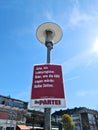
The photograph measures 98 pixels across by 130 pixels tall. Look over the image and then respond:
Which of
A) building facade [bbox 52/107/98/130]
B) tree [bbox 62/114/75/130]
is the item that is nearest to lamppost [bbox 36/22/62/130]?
tree [bbox 62/114/75/130]

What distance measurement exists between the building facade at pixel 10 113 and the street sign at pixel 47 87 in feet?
106

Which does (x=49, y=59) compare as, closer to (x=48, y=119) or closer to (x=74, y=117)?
(x=48, y=119)

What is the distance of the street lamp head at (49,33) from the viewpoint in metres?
6.69

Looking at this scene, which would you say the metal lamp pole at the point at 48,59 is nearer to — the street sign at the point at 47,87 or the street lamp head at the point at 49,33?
the street lamp head at the point at 49,33

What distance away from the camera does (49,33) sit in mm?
6805

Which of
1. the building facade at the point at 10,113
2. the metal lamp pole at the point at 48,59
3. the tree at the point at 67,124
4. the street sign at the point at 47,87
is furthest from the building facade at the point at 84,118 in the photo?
the street sign at the point at 47,87

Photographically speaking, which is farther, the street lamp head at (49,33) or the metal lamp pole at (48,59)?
the street lamp head at (49,33)

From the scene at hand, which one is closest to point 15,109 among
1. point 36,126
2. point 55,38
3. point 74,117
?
point 36,126

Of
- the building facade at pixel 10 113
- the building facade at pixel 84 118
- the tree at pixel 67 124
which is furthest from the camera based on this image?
the building facade at pixel 84 118

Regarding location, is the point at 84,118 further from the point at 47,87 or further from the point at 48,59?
the point at 47,87

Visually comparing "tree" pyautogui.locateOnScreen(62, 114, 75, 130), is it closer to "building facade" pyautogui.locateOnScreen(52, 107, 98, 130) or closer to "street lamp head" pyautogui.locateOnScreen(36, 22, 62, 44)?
"building facade" pyautogui.locateOnScreen(52, 107, 98, 130)

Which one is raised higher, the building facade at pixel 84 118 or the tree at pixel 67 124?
the building facade at pixel 84 118

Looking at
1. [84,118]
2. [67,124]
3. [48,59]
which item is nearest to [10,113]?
[67,124]

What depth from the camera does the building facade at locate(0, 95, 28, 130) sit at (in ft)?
118
